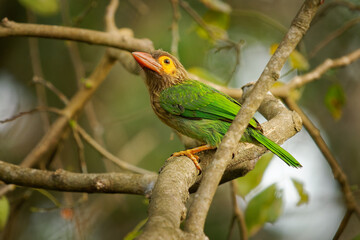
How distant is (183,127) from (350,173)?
164 inches

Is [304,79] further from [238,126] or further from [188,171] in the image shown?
[238,126]

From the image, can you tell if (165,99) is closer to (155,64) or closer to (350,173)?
(155,64)

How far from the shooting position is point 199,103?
2.75 m

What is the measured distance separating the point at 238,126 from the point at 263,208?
1.55 metres

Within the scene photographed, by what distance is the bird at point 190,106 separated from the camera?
2.48 meters

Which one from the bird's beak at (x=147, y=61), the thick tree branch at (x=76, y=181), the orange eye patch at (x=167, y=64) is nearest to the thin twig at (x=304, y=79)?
the orange eye patch at (x=167, y=64)

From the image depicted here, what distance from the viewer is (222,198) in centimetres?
585

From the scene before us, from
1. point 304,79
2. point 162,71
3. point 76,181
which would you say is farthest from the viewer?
point 304,79

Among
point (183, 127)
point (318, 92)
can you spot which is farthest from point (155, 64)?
point (318, 92)

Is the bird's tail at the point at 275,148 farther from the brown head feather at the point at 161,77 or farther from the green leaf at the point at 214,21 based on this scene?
the green leaf at the point at 214,21

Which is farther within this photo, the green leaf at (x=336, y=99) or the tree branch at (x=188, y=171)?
the green leaf at (x=336, y=99)

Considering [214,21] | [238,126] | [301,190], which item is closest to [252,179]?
[301,190]

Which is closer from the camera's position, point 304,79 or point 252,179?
point 252,179

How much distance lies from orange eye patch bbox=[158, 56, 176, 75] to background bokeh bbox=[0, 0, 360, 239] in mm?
1757
